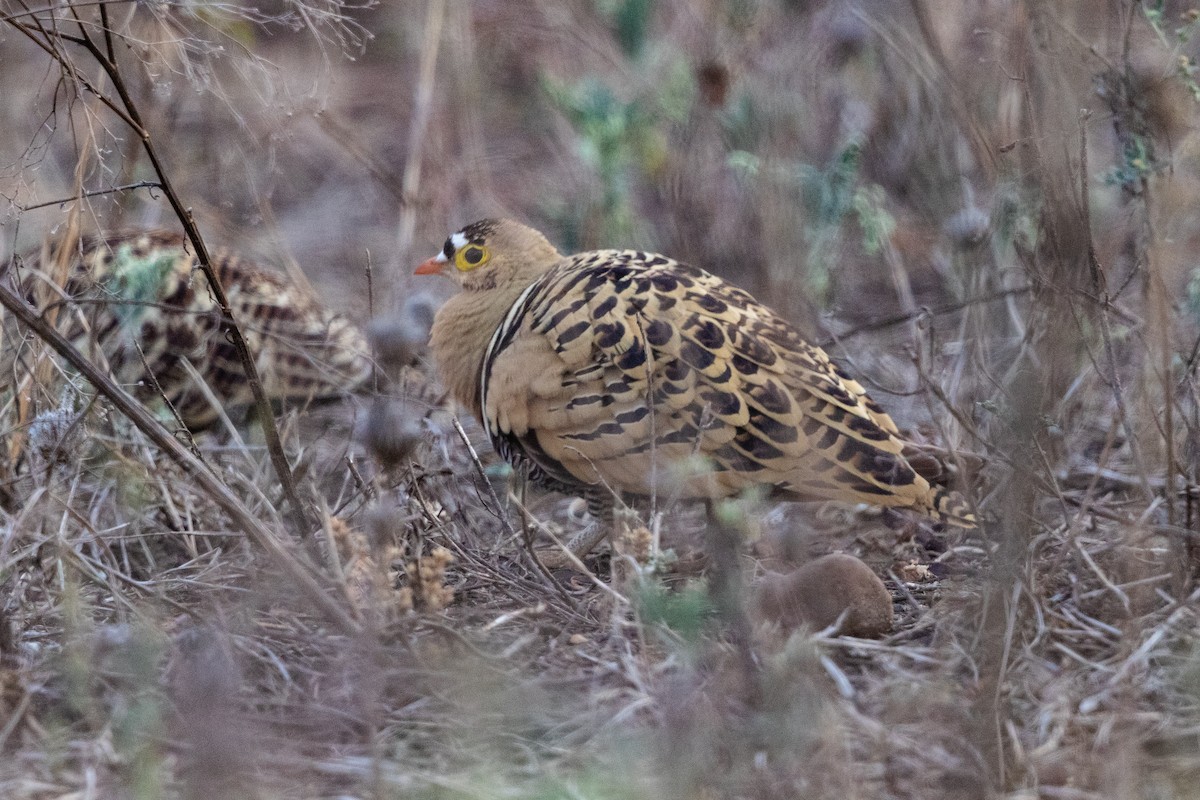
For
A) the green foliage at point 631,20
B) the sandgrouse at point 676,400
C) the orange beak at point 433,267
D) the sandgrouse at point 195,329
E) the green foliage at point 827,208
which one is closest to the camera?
the sandgrouse at point 676,400

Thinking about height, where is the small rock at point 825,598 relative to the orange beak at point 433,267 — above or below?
below

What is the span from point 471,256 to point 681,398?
3.45 ft

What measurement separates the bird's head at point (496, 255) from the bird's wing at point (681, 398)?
481mm

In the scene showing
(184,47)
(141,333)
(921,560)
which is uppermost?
(184,47)

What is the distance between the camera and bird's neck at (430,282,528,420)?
3.57 m

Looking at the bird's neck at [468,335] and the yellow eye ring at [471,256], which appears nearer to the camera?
the bird's neck at [468,335]

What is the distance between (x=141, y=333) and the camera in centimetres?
402

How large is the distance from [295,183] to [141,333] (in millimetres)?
2385

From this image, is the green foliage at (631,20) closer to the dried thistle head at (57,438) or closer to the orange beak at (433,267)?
the orange beak at (433,267)

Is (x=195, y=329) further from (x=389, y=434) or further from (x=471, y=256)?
(x=389, y=434)

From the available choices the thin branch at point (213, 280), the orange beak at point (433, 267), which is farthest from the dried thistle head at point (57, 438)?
the orange beak at point (433, 267)

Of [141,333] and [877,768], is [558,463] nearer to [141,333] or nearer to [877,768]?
[877,768]

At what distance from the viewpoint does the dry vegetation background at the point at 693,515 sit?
2.17 meters

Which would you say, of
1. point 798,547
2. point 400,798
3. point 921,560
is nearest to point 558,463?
point 798,547
